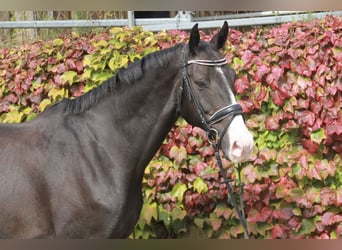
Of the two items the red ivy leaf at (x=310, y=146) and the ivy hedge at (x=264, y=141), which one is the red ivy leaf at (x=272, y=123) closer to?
the ivy hedge at (x=264, y=141)

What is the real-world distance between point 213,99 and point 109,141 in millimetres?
656

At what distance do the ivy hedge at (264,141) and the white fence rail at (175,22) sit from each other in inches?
14.0

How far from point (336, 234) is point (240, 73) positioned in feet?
4.89

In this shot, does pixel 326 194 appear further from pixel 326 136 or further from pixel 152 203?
pixel 152 203

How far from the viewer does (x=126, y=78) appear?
9.07ft

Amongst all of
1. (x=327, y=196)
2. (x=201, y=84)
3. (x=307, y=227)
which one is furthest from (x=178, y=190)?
(x=201, y=84)

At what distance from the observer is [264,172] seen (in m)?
3.77

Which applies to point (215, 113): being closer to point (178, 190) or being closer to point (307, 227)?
point (178, 190)

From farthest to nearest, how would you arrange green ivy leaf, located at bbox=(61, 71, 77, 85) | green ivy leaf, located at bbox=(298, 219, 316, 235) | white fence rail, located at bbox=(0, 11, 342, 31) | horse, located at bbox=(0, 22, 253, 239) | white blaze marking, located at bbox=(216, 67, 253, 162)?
white fence rail, located at bbox=(0, 11, 342, 31) < green ivy leaf, located at bbox=(61, 71, 77, 85) < green ivy leaf, located at bbox=(298, 219, 316, 235) < horse, located at bbox=(0, 22, 253, 239) < white blaze marking, located at bbox=(216, 67, 253, 162)

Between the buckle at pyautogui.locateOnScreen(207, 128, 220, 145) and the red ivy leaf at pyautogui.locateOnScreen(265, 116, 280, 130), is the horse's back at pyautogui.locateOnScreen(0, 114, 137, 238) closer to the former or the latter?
the buckle at pyautogui.locateOnScreen(207, 128, 220, 145)

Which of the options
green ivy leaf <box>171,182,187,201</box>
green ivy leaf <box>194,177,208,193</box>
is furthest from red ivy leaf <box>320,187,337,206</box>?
green ivy leaf <box>171,182,187,201</box>

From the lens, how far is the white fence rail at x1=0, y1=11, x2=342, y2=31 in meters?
4.24

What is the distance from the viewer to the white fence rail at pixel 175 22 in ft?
13.9

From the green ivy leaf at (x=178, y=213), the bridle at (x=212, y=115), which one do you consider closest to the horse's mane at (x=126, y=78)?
the bridle at (x=212, y=115)
